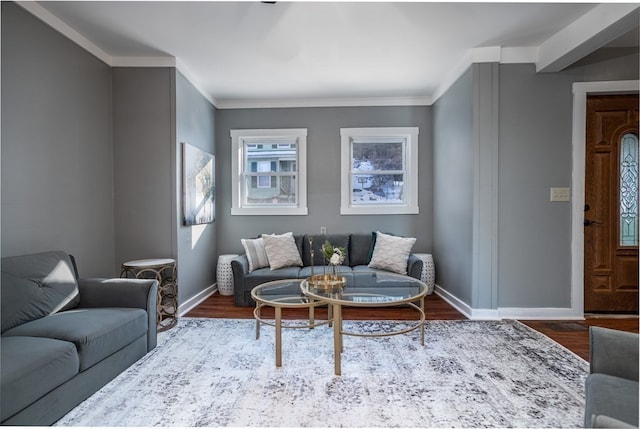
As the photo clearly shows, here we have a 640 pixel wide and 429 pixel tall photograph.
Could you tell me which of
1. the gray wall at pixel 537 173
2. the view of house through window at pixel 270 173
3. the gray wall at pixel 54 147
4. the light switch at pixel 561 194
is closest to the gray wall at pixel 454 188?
the gray wall at pixel 537 173

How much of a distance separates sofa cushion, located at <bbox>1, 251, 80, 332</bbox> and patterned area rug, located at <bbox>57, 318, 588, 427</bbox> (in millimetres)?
686

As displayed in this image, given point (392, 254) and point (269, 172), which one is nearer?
point (392, 254)

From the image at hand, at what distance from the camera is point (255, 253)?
13.6 feet

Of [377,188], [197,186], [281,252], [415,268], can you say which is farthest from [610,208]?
[197,186]

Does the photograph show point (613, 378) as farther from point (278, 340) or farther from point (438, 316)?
point (438, 316)

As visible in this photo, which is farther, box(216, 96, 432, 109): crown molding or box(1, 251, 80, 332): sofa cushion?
box(216, 96, 432, 109): crown molding

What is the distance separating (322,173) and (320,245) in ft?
3.51

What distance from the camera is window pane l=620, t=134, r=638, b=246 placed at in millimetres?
3492

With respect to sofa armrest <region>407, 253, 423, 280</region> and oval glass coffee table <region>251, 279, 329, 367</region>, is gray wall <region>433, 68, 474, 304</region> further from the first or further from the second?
oval glass coffee table <region>251, 279, 329, 367</region>

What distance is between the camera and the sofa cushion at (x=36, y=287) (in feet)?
6.61

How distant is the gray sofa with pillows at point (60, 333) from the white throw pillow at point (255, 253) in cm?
158

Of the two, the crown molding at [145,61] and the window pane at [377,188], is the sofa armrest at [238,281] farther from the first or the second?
the crown molding at [145,61]

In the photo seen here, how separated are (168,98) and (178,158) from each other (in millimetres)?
627

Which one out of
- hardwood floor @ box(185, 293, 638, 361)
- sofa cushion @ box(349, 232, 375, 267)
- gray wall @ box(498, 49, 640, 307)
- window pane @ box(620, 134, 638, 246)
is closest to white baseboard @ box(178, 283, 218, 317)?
hardwood floor @ box(185, 293, 638, 361)
